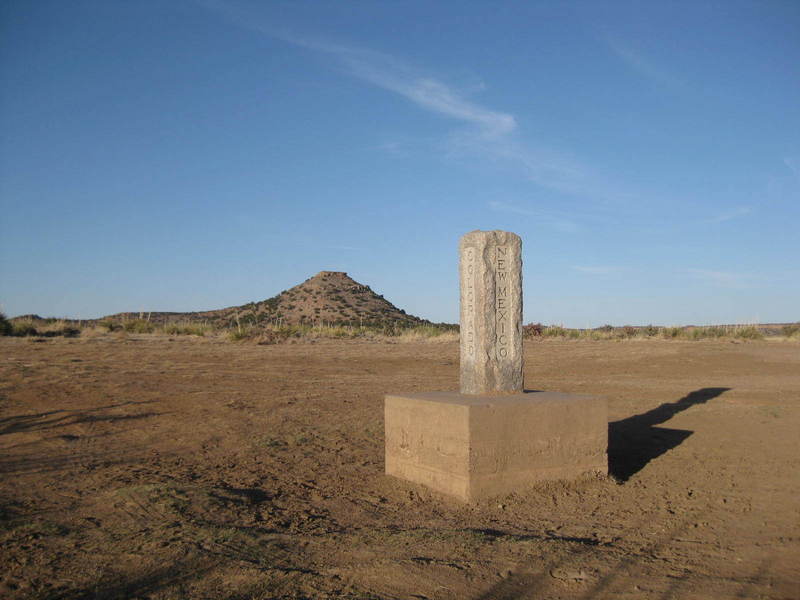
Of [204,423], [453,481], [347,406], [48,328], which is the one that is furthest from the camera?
[48,328]

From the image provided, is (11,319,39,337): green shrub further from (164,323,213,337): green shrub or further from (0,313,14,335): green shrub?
(164,323,213,337): green shrub

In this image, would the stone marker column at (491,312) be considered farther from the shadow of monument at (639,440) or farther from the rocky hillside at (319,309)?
the rocky hillside at (319,309)

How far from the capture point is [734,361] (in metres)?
21.1

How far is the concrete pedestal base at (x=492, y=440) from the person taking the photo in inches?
Answer: 244

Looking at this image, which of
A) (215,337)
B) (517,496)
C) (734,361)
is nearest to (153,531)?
(517,496)

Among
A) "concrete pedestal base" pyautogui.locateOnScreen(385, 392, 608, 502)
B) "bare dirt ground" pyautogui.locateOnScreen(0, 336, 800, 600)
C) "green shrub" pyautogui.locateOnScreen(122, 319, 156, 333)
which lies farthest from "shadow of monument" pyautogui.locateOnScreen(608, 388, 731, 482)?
"green shrub" pyautogui.locateOnScreen(122, 319, 156, 333)

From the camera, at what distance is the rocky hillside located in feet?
186

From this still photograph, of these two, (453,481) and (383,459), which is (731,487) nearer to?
(453,481)

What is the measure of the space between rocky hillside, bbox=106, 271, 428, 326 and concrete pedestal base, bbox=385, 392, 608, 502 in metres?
46.8

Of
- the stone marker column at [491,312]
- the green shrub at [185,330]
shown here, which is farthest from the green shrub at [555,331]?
the stone marker column at [491,312]

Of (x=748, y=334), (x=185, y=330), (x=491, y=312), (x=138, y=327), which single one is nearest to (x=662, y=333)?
(x=748, y=334)

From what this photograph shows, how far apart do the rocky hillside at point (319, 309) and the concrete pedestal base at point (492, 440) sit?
46819mm

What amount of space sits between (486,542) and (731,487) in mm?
3314

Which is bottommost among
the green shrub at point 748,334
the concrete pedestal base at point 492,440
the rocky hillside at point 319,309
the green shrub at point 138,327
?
the concrete pedestal base at point 492,440
